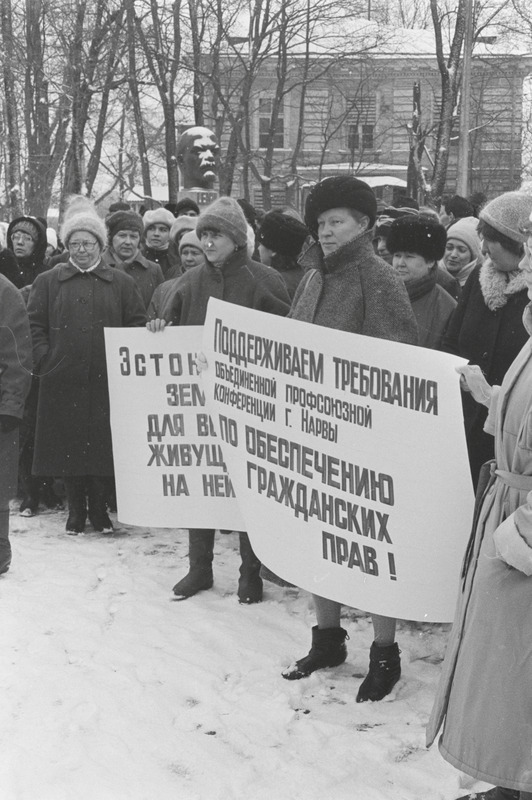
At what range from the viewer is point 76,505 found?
21.5 ft

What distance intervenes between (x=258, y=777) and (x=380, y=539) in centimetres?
91

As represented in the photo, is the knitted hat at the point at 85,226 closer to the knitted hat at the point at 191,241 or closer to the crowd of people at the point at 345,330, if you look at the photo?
the crowd of people at the point at 345,330

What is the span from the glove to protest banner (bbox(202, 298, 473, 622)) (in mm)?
1340

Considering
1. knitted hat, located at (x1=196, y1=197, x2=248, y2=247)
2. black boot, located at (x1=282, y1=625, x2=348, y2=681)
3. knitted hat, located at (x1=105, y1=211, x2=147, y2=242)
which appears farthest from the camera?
knitted hat, located at (x1=105, y1=211, x2=147, y2=242)

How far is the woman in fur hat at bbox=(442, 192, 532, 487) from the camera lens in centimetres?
384

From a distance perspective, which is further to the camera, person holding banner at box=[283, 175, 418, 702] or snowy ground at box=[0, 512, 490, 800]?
person holding banner at box=[283, 175, 418, 702]

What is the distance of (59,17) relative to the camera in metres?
15.3

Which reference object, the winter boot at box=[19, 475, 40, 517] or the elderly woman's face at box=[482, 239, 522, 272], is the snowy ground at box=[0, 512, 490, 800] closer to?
the winter boot at box=[19, 475, 40, 517]

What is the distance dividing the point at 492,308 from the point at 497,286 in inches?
3.5

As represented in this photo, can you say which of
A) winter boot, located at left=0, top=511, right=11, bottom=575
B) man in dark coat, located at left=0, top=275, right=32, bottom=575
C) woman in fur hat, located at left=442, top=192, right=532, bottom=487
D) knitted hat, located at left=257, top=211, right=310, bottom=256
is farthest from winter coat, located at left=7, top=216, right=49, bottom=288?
woman in fur hat, located at left=442, top=192, right=532, bottom=487

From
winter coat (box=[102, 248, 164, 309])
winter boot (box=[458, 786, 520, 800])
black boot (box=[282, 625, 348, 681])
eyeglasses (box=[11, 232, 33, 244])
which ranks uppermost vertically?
eyeglasses (box=[11, 232, 33, 244])

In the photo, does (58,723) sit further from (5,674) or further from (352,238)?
(352,238)

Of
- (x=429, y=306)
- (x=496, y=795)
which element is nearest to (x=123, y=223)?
(x=429, y=306)

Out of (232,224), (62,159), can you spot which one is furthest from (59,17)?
(232,224)
